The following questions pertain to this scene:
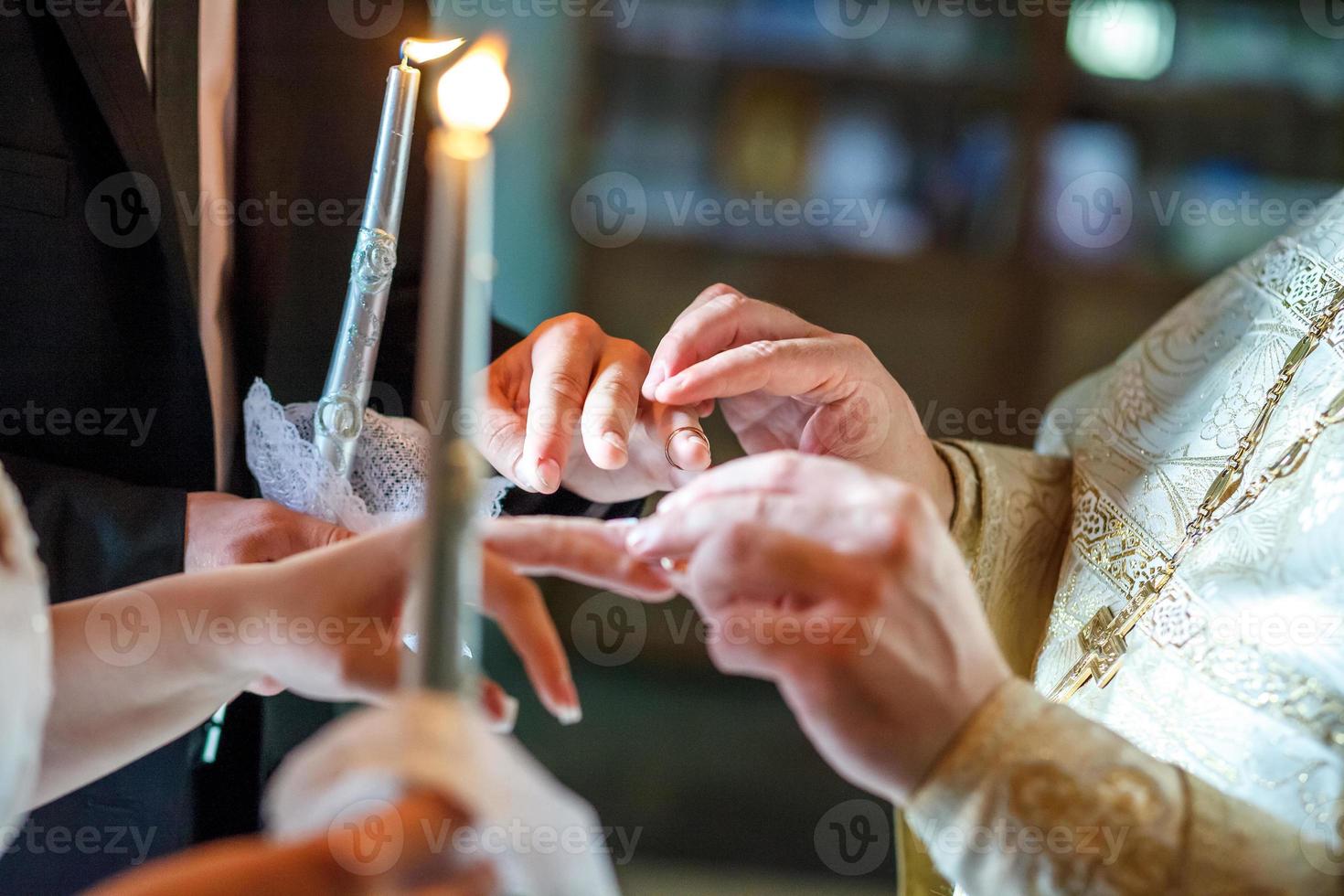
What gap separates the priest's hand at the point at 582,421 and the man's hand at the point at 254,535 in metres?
0.15

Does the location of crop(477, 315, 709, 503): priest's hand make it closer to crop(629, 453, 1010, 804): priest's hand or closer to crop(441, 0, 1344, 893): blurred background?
crop(629, 453, 1010, 804): priest's hand

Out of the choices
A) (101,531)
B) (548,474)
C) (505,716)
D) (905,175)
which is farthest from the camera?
(905,175)

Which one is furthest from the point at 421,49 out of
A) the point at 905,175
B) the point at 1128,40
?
the point at 1128,40

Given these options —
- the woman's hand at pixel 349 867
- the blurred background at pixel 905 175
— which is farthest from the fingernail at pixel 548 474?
the blurred background at pixel 905 175

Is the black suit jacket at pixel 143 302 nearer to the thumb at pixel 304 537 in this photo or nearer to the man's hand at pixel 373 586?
the thumb at pixel 304 537

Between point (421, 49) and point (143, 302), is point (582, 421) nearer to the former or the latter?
point (421, 49)

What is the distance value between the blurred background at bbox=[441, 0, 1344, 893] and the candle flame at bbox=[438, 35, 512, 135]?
7.23 feet

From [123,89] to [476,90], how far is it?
0.66 meters

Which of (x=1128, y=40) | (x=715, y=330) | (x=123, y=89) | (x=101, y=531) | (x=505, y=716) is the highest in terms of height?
(x=1128, y=40)

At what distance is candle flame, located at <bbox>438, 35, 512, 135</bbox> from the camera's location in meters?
0.44

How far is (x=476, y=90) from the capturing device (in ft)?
1.67

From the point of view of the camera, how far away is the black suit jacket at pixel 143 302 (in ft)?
3.25

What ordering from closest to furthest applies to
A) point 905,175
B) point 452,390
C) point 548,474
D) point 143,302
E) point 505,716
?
point 452,390
point 505,716
point 548,474
point 143,302
point 905,175

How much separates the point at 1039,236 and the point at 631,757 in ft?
5.27
